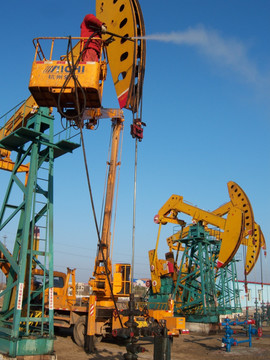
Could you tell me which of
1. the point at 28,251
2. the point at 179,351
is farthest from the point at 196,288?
the point at 28,251

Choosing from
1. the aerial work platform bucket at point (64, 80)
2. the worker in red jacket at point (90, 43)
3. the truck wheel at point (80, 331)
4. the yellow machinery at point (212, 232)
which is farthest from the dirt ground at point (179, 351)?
the worker in red jacket at point (90, 43)

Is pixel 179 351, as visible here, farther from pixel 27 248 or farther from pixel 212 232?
pixel 212 232

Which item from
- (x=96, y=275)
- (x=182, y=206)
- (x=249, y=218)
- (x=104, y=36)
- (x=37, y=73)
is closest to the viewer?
(x=37, y=73)

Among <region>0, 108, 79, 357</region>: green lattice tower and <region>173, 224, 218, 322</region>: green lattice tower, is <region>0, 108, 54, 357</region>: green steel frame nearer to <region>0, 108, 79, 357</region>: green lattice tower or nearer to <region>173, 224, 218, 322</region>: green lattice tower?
<region>0, 108, 79, 357</region>: green lattice tower

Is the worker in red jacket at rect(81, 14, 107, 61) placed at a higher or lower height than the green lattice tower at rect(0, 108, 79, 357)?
higher

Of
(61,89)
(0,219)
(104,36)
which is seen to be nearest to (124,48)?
(104,36)

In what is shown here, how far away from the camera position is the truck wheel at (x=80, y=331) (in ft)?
43.0

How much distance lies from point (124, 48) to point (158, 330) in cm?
676

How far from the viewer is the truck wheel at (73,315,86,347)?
13.1m

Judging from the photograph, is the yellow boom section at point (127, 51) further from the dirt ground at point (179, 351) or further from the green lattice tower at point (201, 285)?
the green lattice tower at point (201, 285)

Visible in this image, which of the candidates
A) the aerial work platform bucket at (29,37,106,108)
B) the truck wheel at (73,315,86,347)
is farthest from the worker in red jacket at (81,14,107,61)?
the truck wheel at (73,315,86,347)

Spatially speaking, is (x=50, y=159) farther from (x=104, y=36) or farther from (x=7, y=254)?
(x=104, y=36)

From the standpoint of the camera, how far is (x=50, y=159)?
11.1 m

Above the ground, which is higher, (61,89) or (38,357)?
(61,89)
